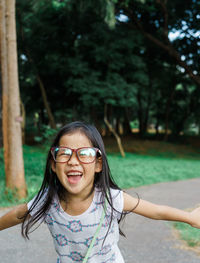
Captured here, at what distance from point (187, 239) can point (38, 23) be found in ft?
50.5

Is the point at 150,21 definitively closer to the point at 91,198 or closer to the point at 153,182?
the point at 153,182

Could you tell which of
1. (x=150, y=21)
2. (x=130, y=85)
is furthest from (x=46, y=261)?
(x=150, y=21)

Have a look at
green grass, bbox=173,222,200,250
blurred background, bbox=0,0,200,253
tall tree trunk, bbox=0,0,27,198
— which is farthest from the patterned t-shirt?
blurred background, bbox=0,0,200,253

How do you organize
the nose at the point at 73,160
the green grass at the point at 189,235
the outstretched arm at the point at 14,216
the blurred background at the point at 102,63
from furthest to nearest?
the blurred background at the point at 102,63 < the green grass at the point at 189,235 < the outstretched arm at the point at 14,216 < the nose at the point at 73,160

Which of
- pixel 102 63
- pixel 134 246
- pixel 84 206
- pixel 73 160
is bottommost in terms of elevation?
pixel 134 246

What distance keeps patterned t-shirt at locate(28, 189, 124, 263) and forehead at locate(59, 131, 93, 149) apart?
33 centimetres

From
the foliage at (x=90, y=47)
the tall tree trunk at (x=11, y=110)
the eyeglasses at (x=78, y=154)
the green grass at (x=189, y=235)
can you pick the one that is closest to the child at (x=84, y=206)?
the eyeglasses at (x=78, y=154)

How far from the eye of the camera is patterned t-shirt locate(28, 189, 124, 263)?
1.77 metres

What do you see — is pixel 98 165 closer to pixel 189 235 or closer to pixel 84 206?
pixel 84 206

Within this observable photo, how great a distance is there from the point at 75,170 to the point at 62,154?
117mm

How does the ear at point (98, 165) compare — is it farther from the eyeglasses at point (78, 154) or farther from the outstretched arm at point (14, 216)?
the outstretched arm at point (14, 216)

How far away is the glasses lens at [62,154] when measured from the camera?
5.61 ft

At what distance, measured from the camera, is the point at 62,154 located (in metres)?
1.72

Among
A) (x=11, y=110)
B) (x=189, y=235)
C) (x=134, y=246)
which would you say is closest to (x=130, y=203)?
(x=134, y=246)
